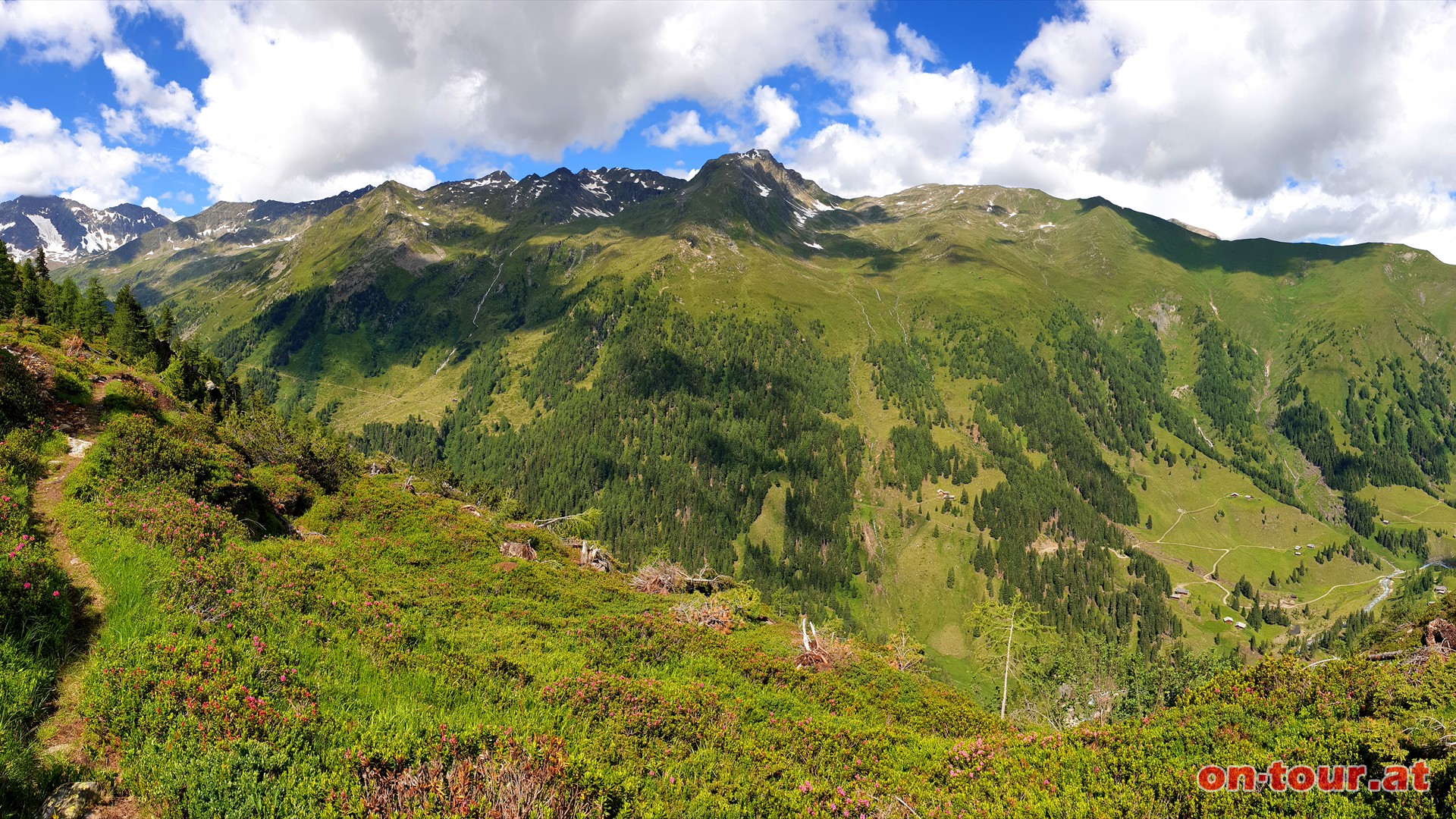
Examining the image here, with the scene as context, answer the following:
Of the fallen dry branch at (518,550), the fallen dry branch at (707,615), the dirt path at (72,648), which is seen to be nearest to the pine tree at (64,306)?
the fallen dry branch at (518,550)

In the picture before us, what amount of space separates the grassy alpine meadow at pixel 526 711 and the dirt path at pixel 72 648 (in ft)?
0.79

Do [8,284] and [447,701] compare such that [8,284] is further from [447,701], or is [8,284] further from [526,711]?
[526,711]

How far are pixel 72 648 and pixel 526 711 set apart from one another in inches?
353

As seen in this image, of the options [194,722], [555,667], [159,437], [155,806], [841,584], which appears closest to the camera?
[155,806]

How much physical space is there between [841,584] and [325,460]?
175 m

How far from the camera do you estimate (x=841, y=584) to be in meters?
190

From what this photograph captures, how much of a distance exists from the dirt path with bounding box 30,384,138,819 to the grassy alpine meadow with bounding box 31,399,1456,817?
0.24m

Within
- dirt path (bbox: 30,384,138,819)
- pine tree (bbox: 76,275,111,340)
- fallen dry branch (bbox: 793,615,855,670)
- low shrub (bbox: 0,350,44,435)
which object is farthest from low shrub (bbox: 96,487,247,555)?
pine tree (bbox: 76,275,111,340)

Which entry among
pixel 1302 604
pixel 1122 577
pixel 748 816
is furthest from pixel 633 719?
pixel 1302 604

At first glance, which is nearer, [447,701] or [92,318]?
[447,701]

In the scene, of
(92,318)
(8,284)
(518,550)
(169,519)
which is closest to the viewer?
(169,519)

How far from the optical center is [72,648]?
10.9 m

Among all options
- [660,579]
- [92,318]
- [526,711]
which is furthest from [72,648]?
[92,318]

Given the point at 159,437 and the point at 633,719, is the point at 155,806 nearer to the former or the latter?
the point at 633,719
